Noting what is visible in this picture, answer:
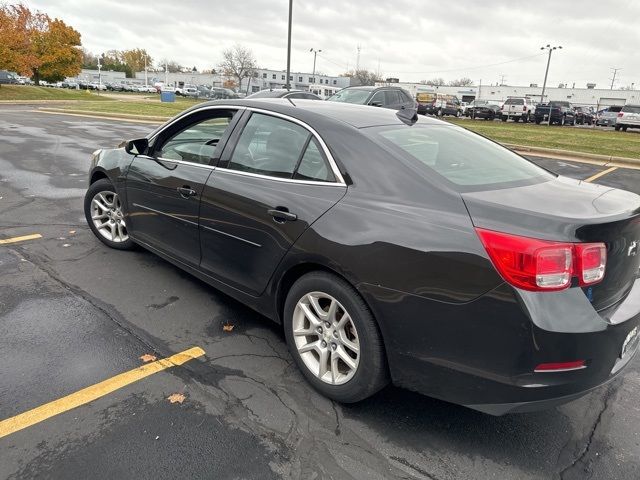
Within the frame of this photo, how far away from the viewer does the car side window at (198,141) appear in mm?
3645

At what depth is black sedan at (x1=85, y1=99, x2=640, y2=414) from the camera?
2094 millimetres

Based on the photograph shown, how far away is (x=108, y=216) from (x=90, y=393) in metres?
2.59

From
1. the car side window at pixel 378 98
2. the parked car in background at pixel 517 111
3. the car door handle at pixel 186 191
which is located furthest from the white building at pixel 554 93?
the car door handle at pixel 186 191

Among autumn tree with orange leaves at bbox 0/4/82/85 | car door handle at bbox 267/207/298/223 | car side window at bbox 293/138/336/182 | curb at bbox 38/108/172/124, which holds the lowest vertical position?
curb at bbox 38/108/172/124

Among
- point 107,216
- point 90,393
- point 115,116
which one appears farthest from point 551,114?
point 90,393

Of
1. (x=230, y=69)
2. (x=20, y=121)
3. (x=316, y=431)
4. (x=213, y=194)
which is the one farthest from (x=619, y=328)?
(x=230, y=69)

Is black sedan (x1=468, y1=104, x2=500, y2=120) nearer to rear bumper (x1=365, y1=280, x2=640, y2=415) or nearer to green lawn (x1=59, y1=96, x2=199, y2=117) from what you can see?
green lawn (x1=59, y1=96, x2=199, y2=117)

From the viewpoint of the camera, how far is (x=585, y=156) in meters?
14.0

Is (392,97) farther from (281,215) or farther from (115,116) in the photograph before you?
(115,116)

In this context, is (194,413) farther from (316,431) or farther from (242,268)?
(242,268)

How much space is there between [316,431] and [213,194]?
67.4 inches

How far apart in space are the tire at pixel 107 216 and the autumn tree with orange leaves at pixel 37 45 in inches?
1490

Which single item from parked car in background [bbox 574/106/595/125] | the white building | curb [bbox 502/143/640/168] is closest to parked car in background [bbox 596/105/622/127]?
parked car in background [bbox 574/106/595/125]

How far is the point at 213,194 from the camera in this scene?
11.0 ft
